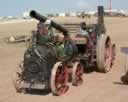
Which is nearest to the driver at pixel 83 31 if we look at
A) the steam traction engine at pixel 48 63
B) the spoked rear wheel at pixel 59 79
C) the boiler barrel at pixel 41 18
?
the steam traction engine at pixel 48 63

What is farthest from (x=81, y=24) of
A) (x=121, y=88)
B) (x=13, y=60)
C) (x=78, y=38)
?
(x=13, y=60)

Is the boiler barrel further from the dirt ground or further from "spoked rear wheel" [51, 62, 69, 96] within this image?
the dirt ground

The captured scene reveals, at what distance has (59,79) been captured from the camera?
11.4 metres

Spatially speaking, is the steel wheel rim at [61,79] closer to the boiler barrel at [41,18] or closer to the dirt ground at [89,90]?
the dirt ground at [89,90]

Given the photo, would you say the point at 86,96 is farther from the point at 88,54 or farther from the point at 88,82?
the point at 88,54

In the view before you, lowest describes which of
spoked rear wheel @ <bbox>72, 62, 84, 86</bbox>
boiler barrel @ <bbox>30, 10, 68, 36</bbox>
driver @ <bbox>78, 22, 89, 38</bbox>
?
spoked rear wheel @ <bbox>72, 62, 84, 86</bbox>

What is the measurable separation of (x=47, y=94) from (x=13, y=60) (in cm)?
657

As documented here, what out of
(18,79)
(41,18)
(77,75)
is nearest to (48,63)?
(18,79)

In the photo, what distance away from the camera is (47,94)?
1162 cm

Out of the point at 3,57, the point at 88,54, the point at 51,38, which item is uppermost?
the point at 51,38

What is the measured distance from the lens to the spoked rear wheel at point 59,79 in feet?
36.4

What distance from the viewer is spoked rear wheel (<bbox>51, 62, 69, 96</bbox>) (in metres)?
11.1

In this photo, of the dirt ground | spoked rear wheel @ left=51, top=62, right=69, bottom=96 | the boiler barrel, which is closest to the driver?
the dirt ground

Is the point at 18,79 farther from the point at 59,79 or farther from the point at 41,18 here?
the point at 41,18
